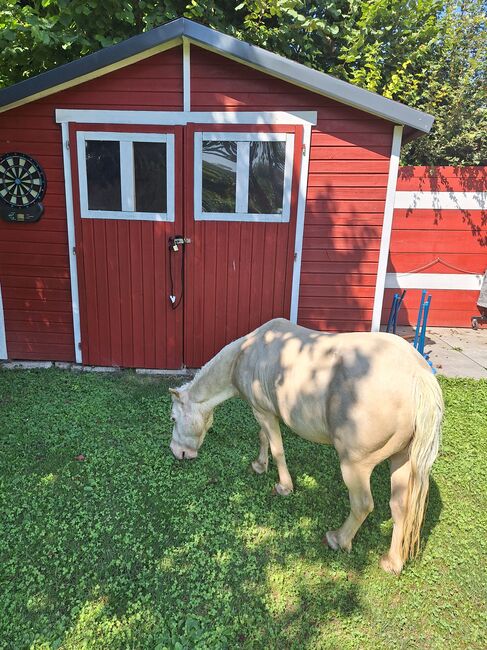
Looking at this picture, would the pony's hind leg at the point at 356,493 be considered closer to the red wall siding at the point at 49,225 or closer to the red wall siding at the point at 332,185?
the red wall siding at the point at 332,185

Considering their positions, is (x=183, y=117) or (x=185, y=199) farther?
(x=185, y=199)

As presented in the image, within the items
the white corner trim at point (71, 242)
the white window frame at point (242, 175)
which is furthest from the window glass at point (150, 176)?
the white corner trim at point (71, 242)

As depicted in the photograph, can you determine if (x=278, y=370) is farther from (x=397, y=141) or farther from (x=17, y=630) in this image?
(x=397, y=141)

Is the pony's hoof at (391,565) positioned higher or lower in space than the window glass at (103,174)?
lower

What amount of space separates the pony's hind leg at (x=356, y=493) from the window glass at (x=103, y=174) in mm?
4044

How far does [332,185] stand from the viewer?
4914 mm

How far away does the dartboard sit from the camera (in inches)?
194

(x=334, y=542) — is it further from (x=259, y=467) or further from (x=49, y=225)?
(x=49, y=225)

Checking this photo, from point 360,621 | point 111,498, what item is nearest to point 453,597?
point 360,621

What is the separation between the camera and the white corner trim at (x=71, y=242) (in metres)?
4.86

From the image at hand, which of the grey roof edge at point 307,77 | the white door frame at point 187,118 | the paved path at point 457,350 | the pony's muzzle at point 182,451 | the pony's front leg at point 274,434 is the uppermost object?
the grey roof edge at point 307,77

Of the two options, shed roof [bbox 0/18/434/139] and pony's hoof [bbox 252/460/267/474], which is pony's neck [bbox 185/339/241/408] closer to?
pony's hoof [bbox 252/460/267/474]

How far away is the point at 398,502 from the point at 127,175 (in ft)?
14.3

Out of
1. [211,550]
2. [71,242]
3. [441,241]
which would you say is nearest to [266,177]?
[71,242]
